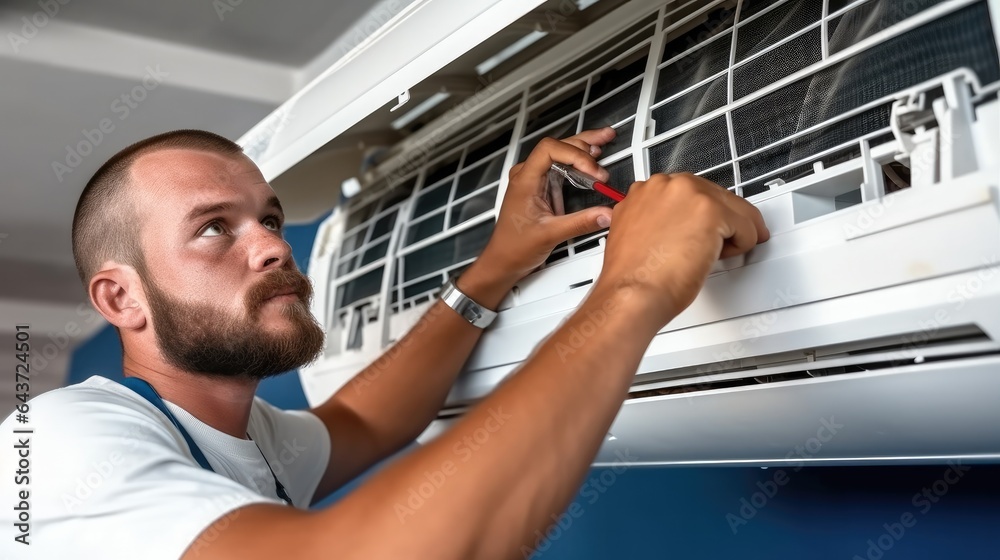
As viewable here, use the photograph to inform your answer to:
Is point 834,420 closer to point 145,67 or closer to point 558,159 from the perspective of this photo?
point 558,159

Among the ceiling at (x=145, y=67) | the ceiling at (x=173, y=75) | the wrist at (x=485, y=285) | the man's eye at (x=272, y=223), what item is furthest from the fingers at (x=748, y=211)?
the ceiling at (x=145, y=67)

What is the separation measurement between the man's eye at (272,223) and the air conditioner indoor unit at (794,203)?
113mm

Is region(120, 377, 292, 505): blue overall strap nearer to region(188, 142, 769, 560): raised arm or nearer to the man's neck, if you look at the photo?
the man's neck

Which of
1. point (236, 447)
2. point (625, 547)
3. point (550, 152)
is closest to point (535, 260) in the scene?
point (550, 152)

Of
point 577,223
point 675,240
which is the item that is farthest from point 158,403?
point 675,240

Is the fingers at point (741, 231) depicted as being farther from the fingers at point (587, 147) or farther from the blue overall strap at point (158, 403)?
the blue overall strap at point (158, 403)

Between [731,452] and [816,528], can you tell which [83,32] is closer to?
[731,452]

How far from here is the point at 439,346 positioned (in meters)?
1.10

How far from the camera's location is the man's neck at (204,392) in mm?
1015

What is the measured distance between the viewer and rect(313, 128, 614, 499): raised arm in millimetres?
909

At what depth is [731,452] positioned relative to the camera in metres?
0.91

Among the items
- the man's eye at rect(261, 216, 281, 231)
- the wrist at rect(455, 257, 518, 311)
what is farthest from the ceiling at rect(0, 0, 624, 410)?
the wrist at rect(455, 257, 518, 311)

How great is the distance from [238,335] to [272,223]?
197mm

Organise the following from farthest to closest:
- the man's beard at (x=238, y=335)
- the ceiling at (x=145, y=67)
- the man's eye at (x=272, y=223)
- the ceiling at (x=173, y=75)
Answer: the ceiling at (x=145, y=67), the ceiling at (x=173, y=75), the man's eye at (x=272, y=223), the man's beard at (x=238, y=335)
